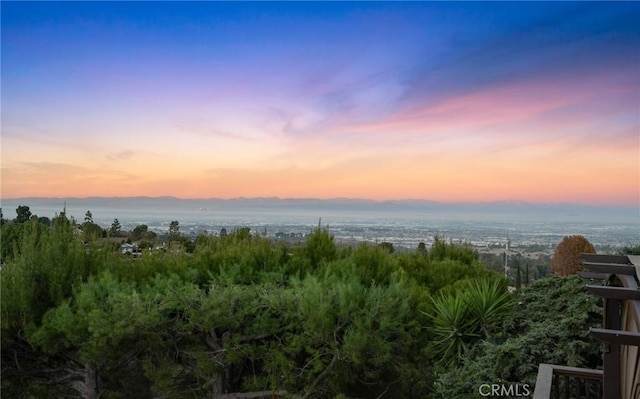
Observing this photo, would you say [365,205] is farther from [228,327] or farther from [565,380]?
[565,380]

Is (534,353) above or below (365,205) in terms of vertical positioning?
below

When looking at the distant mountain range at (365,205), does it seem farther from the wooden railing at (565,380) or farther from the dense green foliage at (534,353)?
the wooden railing at (565,380)

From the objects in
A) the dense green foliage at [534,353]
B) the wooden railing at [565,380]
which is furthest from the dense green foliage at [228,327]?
the wooden railing at [565,380]

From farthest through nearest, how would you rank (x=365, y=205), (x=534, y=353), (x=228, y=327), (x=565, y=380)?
1. (x=365, y=205)
2. (x=228, y=327)
3. (x=534, y=353)
4. (x=565, y=380)

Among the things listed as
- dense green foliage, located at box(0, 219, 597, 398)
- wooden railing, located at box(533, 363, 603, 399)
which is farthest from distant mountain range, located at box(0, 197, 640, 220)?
wooden railing, located at box(533, 363, 603, 399)

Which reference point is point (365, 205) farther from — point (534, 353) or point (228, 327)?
point (534, 353)

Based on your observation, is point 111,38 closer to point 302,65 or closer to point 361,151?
point 302,65

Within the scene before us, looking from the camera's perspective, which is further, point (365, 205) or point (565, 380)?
point (365, 205)

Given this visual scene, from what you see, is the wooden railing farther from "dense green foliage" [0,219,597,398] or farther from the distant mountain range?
the distant mountain range

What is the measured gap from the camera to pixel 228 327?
4.32 metres

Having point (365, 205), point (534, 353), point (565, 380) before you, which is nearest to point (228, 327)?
point (534, 353)

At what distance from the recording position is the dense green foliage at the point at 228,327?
405 cm

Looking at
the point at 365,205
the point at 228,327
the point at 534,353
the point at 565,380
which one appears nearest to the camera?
the point at 565,380

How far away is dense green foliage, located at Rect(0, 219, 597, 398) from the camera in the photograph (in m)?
4.05
